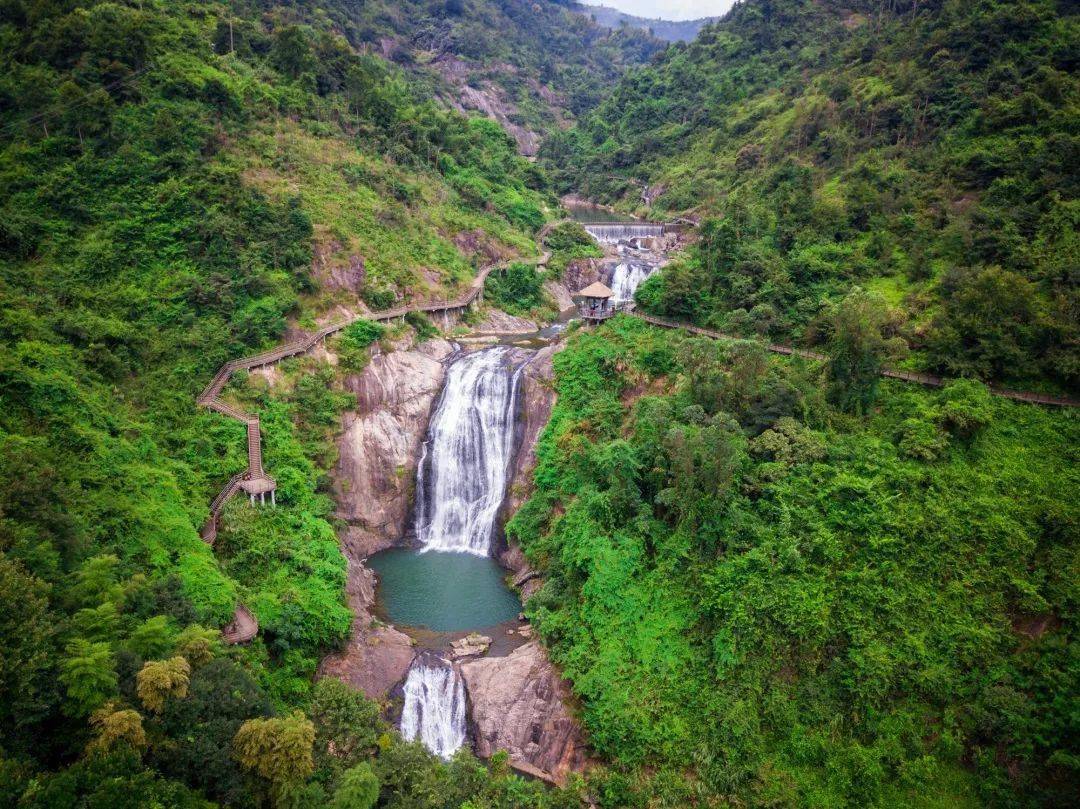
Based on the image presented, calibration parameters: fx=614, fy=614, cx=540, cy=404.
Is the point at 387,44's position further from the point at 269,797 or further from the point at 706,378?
the point at 269,797

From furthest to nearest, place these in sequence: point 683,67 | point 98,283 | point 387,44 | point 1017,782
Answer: point 387,44
point 683,67
point 98,283
point 1017,782

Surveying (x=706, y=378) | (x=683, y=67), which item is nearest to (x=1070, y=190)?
(x=706, y=378)

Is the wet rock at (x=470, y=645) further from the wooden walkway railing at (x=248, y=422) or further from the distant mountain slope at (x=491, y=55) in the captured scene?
the distant mountain slope at (x=491, y=55)

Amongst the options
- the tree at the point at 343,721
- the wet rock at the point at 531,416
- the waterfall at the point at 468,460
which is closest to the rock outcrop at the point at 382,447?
the waterfall at the point at 468,460

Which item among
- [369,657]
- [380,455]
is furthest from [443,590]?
[380,455]

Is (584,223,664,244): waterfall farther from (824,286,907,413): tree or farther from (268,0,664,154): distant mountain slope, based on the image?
(268,0,664,154): distant mountain slope

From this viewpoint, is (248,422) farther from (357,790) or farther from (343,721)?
(357,790)
